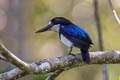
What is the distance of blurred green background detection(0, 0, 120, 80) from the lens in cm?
1126

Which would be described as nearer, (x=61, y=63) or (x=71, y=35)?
(x=61, y=63)

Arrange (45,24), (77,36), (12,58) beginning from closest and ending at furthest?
(12,58), (77,36), (45,24)

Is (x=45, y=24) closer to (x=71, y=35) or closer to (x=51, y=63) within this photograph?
(x=71, y=35)

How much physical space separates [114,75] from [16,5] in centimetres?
363

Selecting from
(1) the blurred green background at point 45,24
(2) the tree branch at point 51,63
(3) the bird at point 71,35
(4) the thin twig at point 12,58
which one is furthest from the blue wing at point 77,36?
(1) the blurred green background at point 45,24

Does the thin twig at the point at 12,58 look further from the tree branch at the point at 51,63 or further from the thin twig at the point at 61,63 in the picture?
the thin twig at the point at 61,63

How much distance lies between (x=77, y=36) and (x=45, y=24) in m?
8.37

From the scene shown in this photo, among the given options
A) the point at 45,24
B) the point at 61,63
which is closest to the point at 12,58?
the point at 61,63

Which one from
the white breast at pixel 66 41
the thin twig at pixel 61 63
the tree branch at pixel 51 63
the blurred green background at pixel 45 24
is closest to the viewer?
the tree branch at pixel 51 63

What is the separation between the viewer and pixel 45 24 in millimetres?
12609

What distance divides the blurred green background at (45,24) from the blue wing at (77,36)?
6184mm

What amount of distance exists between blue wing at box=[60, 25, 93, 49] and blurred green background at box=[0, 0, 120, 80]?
618 cm

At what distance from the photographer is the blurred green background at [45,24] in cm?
1126

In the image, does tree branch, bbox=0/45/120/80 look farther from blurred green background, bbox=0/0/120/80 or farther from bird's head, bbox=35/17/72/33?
blurred green background, bbox=0/0/120/80
